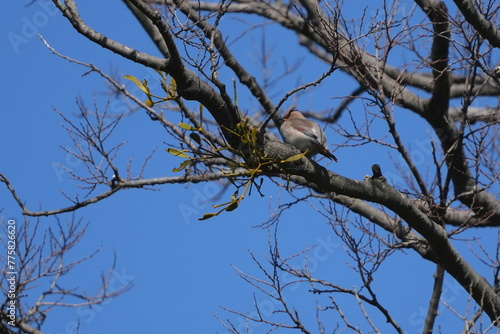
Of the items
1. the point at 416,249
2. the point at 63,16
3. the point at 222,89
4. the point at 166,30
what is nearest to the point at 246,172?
the point at 222,89

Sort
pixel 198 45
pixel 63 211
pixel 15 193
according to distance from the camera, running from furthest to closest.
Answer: pixel 63 211 → pixel 15 193 → pixel 198 45

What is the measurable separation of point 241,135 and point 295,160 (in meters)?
0.38

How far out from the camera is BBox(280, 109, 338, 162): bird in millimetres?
4711

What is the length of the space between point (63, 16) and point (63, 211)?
3.03 meters

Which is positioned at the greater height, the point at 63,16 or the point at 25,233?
the point at 25,233

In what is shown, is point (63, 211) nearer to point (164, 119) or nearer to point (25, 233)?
point (25, 233)

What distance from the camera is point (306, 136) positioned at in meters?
4.75

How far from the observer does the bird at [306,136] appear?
4711 mm

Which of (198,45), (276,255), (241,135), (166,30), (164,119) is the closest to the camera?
(166,30)

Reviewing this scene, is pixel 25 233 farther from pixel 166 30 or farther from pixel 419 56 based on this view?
pixel 419 56

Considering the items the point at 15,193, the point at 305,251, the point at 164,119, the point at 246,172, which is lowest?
the point at 246,172

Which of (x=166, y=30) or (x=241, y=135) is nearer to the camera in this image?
(x=166, y=30)

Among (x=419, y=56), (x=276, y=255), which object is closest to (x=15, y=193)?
(x=276, y=255)

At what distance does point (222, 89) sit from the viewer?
3.57 m
